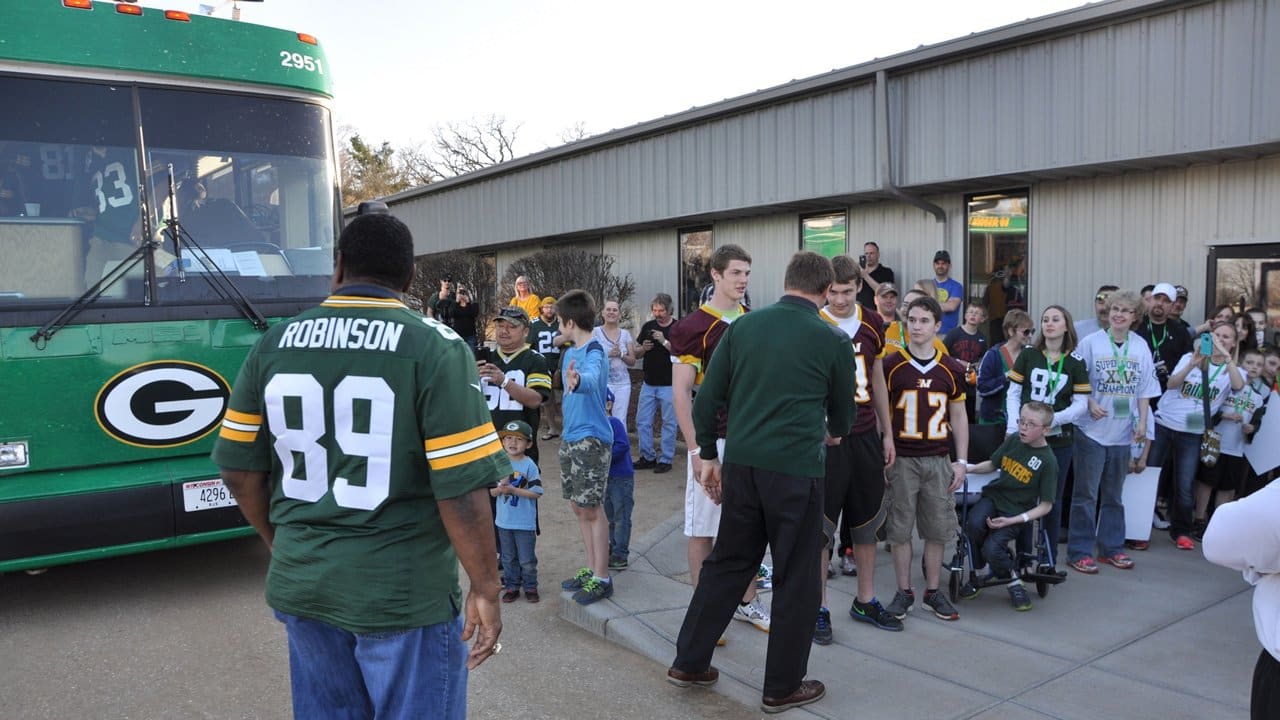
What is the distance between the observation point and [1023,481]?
5.67 meters

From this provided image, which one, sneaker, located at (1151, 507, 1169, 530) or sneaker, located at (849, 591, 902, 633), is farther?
sneaker, located at (1151, 507, 1169, 530)

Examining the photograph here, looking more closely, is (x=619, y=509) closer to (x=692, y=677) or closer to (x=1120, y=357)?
(x=692, y=677)

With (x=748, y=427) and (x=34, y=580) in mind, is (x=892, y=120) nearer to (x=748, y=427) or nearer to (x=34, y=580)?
(x=748, y=427)

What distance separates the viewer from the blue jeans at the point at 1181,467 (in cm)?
708

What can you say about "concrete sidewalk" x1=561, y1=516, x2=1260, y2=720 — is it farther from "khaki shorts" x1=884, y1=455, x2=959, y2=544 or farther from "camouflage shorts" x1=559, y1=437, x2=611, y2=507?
"camouflage shorts" x1=559, y1=437, x2=611, y2=507

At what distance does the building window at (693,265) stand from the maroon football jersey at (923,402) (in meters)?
8.85

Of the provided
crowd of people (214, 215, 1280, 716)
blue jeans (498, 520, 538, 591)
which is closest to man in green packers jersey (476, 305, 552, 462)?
crowd of people (214, 215, 1280, 716)

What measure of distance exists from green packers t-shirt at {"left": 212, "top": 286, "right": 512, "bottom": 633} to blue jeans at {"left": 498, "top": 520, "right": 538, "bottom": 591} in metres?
3.20

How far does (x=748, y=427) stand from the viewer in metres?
4.19

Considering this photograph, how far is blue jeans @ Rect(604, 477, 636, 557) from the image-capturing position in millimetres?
6102

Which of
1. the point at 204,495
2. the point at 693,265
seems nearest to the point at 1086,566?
the point at 204,495

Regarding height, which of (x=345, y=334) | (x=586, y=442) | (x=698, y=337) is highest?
(x=345, y=334)

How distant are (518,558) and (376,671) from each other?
11.0 feet

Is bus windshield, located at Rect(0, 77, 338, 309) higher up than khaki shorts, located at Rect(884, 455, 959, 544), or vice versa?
bus windshield, located at Rect(0, 77, 338, 309)
